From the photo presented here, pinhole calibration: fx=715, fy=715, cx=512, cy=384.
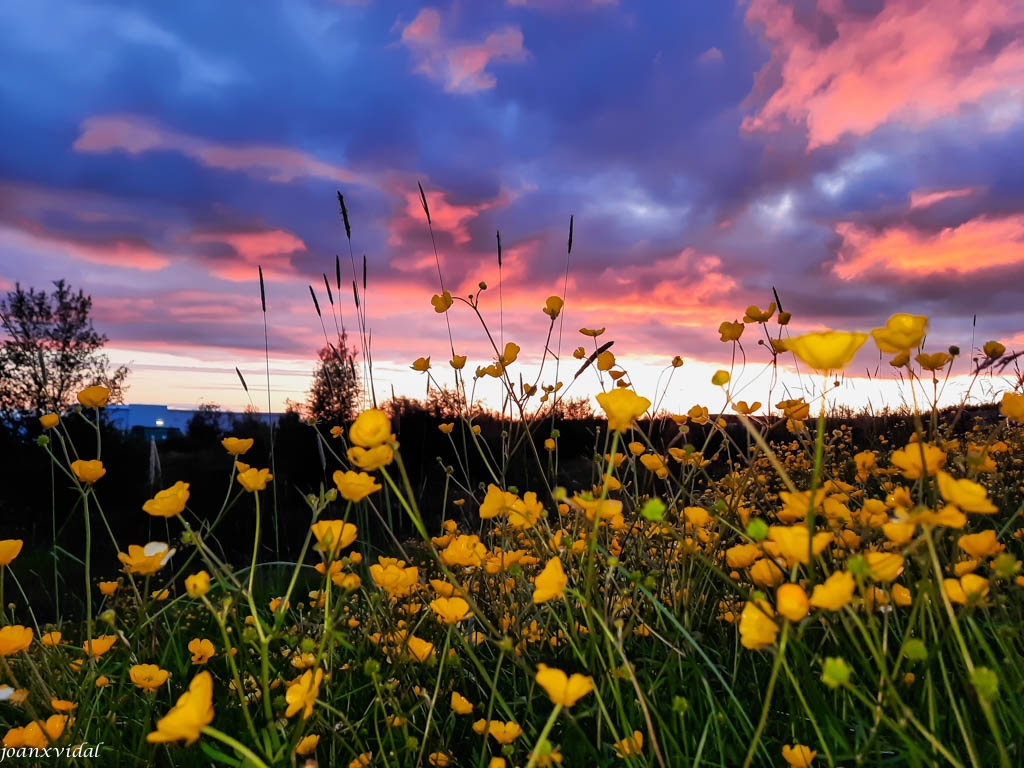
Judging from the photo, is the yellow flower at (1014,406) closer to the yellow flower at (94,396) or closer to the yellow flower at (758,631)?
the yellow flower at (758,631)

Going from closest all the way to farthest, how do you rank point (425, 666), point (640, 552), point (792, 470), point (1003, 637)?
point (1003, 637)
point (425, 666)
point (640, 552)
point (792, 470)

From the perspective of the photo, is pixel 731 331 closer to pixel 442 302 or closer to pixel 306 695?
pixel 442 302

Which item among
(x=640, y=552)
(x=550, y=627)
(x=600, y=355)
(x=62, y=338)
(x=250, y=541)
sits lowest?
(x=250, y=541)

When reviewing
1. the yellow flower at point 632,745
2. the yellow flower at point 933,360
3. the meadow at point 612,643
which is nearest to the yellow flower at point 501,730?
the meadow at point 612,643

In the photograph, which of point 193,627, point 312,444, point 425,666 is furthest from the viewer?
point 312,444

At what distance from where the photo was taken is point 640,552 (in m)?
1.90

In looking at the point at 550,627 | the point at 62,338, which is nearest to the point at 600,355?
the point at 550,627

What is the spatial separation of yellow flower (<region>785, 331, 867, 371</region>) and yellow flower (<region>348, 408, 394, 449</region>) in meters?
0.59

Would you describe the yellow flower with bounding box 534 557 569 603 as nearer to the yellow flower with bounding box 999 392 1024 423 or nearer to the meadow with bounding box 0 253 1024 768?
the meadow with bounding box 0 253 1024 768

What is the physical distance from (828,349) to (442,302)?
172 cm

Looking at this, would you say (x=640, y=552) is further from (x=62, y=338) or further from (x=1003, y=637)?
(x=62, y=338)

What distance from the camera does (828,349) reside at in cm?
92

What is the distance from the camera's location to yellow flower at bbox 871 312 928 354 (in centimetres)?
105

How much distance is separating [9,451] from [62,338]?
Result: 715 cm
